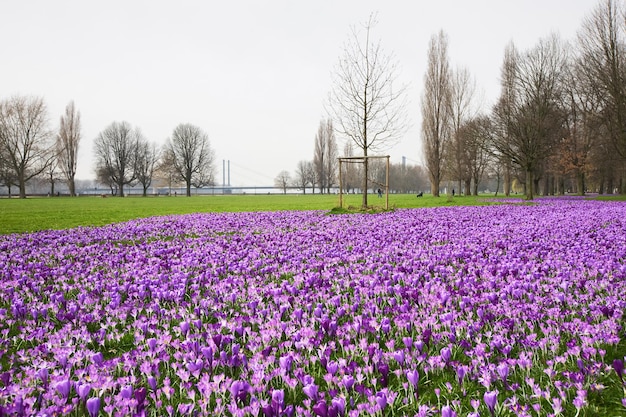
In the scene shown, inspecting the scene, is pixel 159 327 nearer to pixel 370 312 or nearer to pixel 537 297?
pixel 370 312

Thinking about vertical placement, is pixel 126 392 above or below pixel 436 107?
below

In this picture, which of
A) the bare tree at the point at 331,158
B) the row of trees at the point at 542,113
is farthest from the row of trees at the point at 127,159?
the row of trees at the point at 542,113

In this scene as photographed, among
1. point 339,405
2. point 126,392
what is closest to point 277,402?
point 339,405

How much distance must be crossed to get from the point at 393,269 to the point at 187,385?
3544 millimetres

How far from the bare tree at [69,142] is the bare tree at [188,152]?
17.8m

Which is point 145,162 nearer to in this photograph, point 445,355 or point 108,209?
point 108,209

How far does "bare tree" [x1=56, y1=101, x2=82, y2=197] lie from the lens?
7344 centimetres

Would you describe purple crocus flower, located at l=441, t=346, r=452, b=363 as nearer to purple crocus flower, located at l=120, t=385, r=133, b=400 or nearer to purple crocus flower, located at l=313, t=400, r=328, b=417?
purple crocus flower, located at l=313, t=400, r=328, b=417

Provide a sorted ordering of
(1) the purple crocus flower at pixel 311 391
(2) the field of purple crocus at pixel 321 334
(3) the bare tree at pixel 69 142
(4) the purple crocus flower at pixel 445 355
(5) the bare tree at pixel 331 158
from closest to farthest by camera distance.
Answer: (1) the purple crocus flower at pixel 311 391, (2) the field of purple crocus at pixel 321 334, (4) the purple crocus flower at pixel 445 355, (3) the bare tree at pixel 69 142, (5) the bare tree at pixel 331 158

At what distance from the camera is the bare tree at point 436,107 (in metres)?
47.8

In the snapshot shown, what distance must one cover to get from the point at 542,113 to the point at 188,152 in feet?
235

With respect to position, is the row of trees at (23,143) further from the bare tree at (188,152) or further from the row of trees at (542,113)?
the row of trees at (542,113)

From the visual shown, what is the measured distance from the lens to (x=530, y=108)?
34062mm

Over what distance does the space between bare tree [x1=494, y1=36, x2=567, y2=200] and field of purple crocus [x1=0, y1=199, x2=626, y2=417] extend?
2992cm
